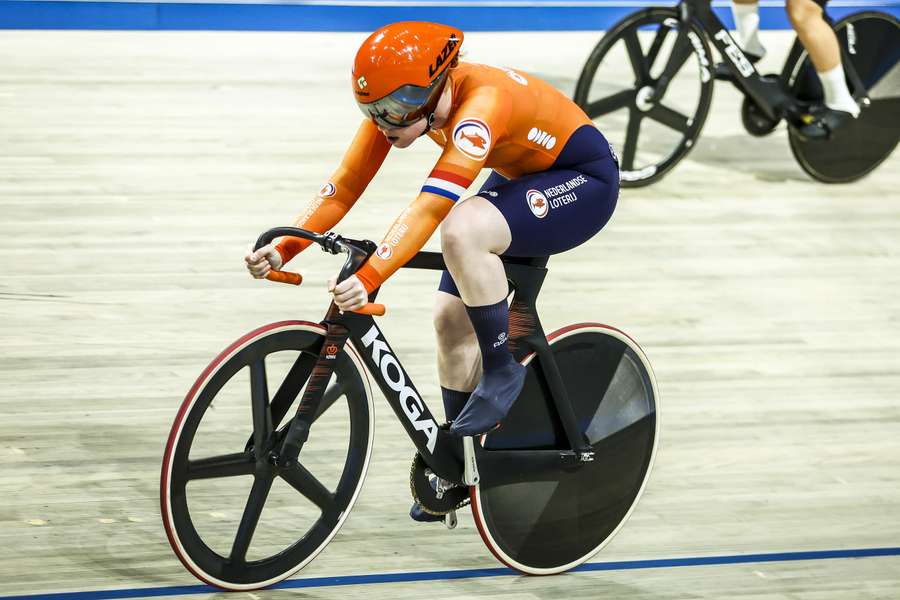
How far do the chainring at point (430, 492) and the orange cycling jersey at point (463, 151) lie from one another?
0.60 m

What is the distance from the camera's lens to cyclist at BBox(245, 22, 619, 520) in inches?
105

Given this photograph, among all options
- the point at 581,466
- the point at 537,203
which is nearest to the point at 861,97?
the point at 581,466

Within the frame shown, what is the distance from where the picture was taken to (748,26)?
21.0 ft

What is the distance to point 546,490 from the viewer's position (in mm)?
3188

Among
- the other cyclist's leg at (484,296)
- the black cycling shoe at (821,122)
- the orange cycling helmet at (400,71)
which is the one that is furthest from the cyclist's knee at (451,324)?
the black cycling shoe at (821,122)

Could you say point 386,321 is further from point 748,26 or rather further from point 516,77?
point 748,26

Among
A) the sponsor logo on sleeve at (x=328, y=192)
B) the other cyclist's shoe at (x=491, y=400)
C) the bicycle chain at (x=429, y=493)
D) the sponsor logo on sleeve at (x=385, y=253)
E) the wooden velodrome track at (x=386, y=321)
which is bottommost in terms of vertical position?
the wooden velodrome track at (x=386, y=321)

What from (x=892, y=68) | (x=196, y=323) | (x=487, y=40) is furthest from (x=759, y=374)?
(x=487, y=40)

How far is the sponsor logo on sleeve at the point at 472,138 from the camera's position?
8.79 feet

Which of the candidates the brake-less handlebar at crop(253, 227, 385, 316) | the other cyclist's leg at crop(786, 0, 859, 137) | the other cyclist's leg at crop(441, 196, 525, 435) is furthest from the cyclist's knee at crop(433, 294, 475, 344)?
the other cyclist's leg at crop(786, 0, 859, 137)

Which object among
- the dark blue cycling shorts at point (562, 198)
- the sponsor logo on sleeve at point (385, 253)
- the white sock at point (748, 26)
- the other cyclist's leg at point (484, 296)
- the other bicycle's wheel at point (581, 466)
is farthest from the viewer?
the white sock at point (748, 26)

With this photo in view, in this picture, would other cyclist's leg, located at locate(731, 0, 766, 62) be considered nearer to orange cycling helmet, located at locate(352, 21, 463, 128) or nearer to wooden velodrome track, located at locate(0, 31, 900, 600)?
wooden velodrome track, located at locate(0, 31, 900, 600)

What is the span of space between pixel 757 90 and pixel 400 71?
399 centimetres

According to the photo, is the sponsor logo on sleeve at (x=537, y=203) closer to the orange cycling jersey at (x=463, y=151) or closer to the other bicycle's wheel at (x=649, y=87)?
the orange cycling jersey at (x=463, y=151)
